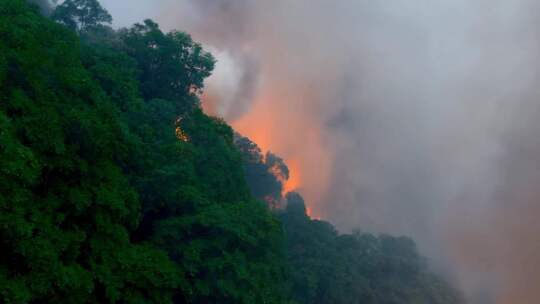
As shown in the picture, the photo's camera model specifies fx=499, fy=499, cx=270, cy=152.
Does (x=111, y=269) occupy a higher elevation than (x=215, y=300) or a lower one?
lower

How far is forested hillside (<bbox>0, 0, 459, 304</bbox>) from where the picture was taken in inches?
Result: 502

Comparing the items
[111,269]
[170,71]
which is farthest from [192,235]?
[170,71]

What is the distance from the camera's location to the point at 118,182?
1588cm

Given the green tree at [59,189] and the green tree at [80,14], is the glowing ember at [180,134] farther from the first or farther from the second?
the green tree at [80,14]

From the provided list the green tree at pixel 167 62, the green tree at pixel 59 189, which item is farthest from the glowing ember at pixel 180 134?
the green tree at pixel 59 189

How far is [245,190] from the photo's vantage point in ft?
84.1

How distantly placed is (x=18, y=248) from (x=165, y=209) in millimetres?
9512

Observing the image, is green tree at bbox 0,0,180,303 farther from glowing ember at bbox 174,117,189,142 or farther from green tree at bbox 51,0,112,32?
green tree at bbox 51,0,112,32

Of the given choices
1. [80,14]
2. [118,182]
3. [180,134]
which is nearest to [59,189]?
[118,182]

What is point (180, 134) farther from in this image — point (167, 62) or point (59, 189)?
point (59, 189)

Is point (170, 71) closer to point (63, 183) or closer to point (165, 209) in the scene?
point (165, 209)

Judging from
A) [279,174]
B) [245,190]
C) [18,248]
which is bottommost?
[18,248]

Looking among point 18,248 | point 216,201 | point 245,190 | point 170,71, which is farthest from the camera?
point 170,71

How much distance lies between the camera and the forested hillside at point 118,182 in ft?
41.9
